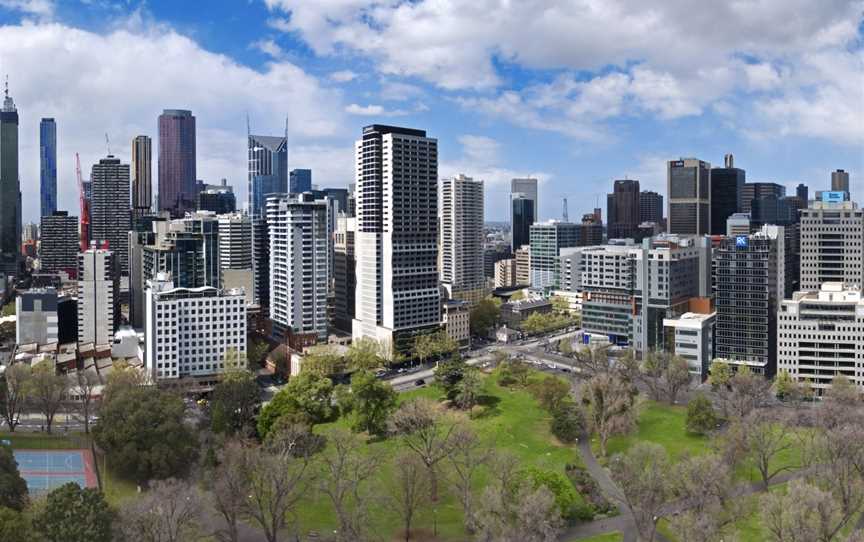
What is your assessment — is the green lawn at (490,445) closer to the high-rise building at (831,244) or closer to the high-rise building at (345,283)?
the high-rise building at (345,283)

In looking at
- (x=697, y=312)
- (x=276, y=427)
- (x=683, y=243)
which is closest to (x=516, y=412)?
(x=276, y=427)

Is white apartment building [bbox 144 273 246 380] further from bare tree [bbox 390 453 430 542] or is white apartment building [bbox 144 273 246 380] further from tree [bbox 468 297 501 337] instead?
tree [bbox 468 297 501 337]

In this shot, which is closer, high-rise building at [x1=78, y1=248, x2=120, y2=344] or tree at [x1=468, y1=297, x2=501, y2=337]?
high-rise building at [x1=78, y1=248, x2=120, y2=344]

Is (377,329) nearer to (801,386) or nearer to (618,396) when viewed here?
(618,396)

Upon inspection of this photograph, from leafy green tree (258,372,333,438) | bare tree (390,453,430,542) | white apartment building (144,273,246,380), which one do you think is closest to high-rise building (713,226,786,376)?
leafy green tree (258,372,333,438)

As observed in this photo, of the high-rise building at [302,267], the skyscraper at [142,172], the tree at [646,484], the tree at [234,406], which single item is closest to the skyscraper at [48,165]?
the skyscraper at [142,172]

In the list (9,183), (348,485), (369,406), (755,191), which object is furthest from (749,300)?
(9,183)

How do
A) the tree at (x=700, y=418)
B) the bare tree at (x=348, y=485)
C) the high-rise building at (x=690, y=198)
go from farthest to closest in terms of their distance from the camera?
the high-rise building at (x=690, y=198) < the tree at (x=700, y=418) < the bare tree at (x=348, y=485)
